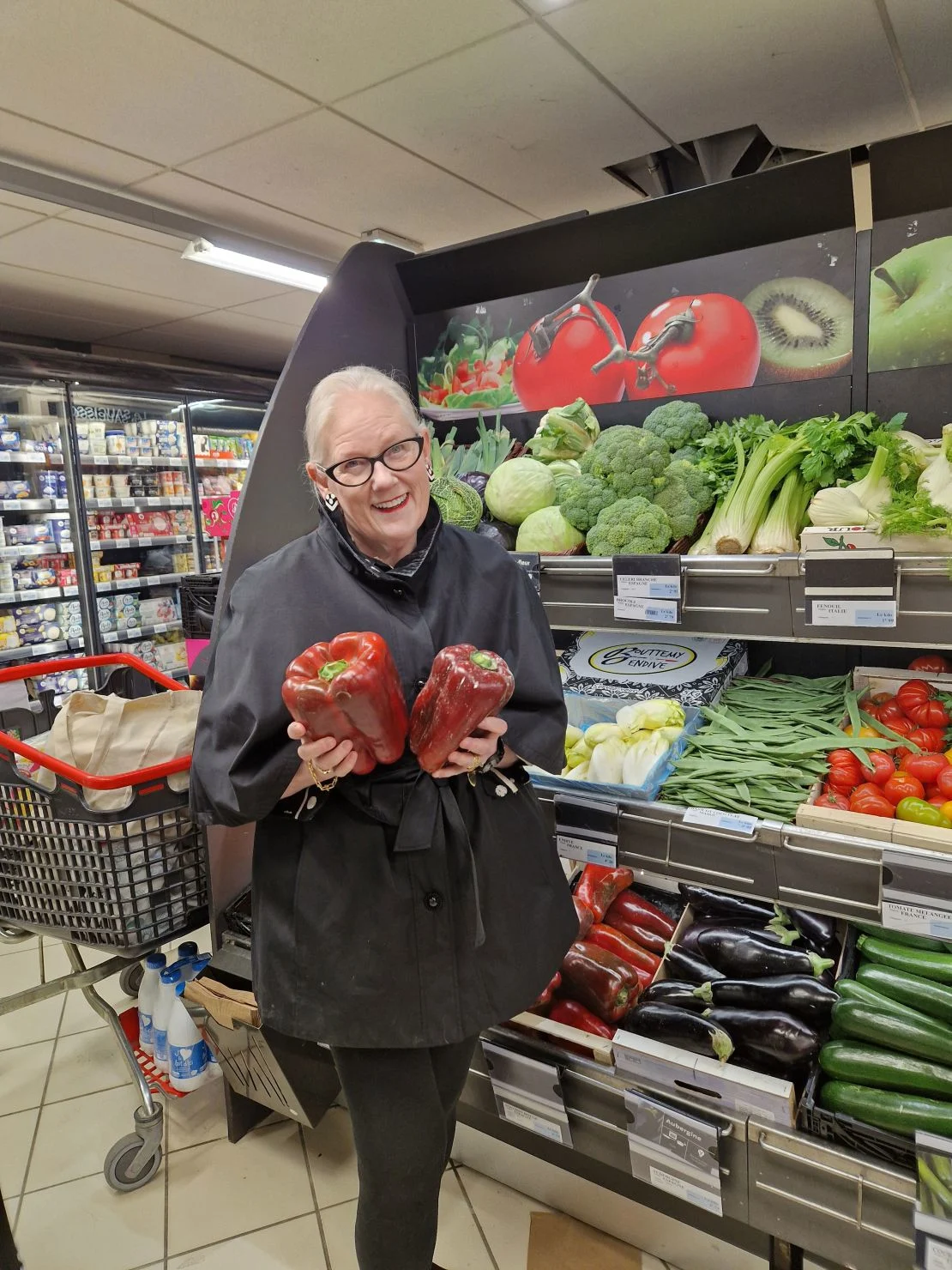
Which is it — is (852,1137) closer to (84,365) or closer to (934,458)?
(934,458)

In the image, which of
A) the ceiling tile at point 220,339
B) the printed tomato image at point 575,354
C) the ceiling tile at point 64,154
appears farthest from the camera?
the ceiling tile at point 220,339

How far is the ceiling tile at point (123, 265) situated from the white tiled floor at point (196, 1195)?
12.2ft

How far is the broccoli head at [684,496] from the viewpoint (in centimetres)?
185

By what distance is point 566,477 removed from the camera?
206cm

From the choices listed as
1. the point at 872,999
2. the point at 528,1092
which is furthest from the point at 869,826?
the point at 528,1092

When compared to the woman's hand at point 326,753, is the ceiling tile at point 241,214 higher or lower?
higher

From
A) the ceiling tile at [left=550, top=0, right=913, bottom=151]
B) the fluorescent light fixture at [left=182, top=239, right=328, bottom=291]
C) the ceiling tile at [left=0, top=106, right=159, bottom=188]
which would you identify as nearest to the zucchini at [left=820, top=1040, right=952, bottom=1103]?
the ceiling tile at [left=550, top=0, right=913, bottom=151]

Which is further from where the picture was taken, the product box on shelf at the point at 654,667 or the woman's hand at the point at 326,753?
the product box on shelf at the point at 654,667

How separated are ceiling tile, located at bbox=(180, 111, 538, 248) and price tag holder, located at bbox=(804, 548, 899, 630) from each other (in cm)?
272

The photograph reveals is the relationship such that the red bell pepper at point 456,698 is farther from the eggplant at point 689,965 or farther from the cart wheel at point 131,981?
the cart wheel at point 131,981

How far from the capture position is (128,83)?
2.77 meters

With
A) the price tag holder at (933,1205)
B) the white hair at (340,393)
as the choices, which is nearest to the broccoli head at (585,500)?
the white hair at (340,393)

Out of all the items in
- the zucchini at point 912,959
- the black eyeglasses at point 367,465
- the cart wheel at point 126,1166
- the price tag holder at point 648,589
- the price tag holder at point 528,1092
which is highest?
the black eyeglasses at point 367,465

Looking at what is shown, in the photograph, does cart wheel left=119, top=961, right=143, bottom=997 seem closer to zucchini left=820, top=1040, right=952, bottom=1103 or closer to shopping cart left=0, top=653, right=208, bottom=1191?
shopping cart left=0, top=653, right=208, bottom=1191
